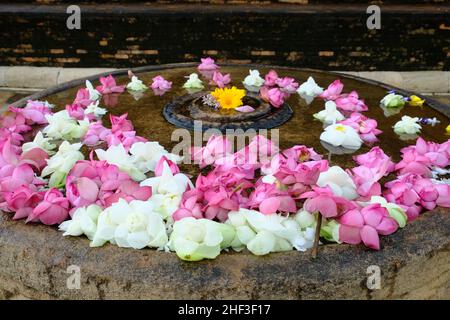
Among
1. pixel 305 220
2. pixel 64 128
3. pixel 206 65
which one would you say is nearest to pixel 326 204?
pixel 305 220

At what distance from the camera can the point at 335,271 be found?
177cm

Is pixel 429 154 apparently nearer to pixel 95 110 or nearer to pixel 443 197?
pixel 443 197

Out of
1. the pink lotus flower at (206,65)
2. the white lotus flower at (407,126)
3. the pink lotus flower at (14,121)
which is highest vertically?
the pink lotus flower at (206,65)

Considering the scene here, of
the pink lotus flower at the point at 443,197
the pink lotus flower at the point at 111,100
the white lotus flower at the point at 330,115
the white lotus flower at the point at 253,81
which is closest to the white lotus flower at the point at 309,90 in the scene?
the white lotus flower at the point at 253,81

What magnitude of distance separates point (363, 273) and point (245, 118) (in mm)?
1592

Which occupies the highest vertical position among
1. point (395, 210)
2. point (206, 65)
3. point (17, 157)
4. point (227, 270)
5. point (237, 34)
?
point (237, 34)

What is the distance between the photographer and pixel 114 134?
2814 mm

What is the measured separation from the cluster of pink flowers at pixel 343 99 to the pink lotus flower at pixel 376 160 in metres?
0.83

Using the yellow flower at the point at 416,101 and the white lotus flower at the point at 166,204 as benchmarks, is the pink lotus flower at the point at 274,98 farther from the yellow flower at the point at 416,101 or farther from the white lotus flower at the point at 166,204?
the white lotus flower at the point at 166,204

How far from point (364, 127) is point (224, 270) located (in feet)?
5.25

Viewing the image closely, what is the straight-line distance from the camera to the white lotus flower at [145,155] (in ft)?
8.18

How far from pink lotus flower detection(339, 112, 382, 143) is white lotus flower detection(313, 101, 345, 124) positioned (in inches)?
4.6

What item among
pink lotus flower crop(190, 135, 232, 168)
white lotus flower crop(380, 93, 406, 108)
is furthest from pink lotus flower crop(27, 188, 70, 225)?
white lotus flower crop(380, 93, 406, 108)

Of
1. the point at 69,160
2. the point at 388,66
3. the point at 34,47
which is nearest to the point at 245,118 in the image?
the point at 69,160
